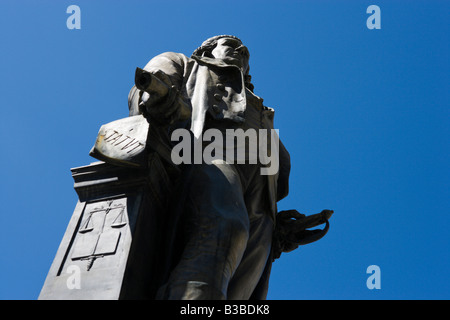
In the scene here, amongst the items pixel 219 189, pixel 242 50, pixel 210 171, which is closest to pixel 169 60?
pixel 242 50

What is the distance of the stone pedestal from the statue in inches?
2.2

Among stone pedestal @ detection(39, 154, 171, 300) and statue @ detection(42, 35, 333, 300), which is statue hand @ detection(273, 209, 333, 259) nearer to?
statue @ detection(42, 35, 333, 300)

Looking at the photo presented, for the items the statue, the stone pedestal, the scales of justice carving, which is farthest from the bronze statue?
the scales of justice carving

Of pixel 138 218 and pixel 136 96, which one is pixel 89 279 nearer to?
pixel 138 218

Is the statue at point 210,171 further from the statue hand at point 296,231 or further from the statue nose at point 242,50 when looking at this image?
the statue nose at point 242,50

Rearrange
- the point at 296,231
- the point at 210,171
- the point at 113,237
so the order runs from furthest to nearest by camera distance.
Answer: the point at 296,231 → the point at 210,171 → the point at 113,237

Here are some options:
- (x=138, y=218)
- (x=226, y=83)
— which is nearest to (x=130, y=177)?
(x=138, y=218)

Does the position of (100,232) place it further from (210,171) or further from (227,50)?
(227,50)

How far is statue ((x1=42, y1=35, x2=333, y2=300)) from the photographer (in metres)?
5.19

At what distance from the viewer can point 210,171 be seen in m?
5.68

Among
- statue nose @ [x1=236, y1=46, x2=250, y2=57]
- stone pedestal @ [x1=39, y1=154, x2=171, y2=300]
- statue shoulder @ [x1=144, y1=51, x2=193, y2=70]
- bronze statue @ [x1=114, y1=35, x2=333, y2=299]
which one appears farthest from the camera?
statue nose @ [x1=236, y1=46, x2=250, y2=57]

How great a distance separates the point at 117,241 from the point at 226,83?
8.78ft

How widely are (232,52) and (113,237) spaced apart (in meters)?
3.49

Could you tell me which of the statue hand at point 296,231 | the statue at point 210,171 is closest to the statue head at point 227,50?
the statue at point 210,171
